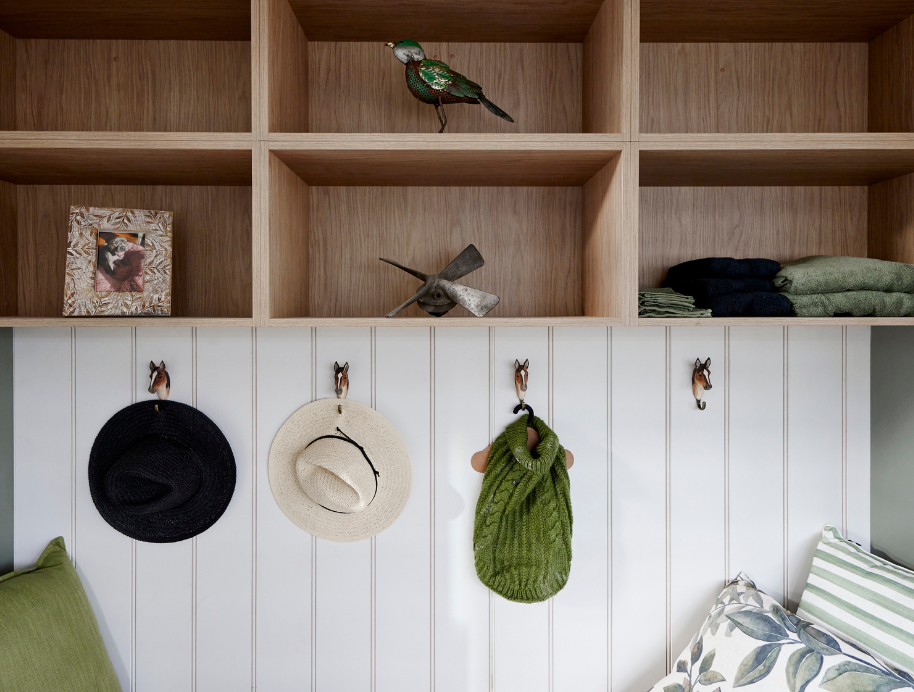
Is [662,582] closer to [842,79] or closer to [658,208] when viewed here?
[658,208]

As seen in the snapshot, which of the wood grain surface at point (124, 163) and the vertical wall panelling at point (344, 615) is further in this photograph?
the vertical wall panelling at point (344, 615)

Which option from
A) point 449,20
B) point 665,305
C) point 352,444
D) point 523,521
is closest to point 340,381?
point 352,444

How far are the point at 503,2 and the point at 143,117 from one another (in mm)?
951

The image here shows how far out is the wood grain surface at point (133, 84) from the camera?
1.49 meters

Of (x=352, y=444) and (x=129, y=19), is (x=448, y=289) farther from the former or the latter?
(x=129, y=19)

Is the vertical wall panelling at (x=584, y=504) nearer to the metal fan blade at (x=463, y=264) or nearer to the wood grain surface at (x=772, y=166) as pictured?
the metal fan blade at (x=463, y=264)

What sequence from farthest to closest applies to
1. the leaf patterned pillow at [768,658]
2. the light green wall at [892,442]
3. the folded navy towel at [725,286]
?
the light green wall at [892,442]
the folded navy towel at [725,286]
the leaf patterned pillow at [768,658]

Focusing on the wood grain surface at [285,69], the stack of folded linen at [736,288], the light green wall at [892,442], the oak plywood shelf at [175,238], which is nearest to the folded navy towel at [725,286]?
the stack of folded linen at [736,288]

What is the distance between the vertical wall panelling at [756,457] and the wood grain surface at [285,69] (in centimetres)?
124

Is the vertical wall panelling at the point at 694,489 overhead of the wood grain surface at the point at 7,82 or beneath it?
beneath

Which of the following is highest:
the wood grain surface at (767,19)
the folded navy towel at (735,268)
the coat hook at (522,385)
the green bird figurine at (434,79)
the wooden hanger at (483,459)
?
the wood grain surface at (767,19)

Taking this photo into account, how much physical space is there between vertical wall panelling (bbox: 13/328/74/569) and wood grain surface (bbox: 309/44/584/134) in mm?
997

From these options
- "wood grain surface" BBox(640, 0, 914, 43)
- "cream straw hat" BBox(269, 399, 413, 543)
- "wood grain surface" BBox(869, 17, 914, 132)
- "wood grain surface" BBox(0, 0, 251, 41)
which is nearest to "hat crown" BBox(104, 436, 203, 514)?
"cream straw hat" BBox(269, 399, 413, 543)

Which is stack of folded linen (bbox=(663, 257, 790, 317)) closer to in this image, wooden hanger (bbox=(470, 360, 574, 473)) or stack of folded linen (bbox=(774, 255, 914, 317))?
stack of folded linen (bbox=(774, 255, 914, 317))
